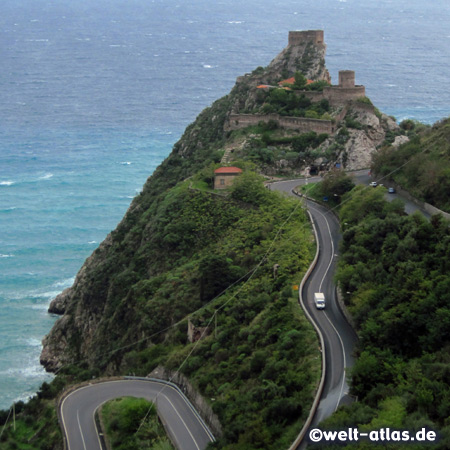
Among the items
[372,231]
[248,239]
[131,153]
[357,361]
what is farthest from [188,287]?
[131,153]

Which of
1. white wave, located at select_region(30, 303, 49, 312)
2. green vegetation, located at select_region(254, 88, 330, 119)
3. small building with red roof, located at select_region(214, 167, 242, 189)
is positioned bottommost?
white wave, located at select_region(30, 303, 49, 312)

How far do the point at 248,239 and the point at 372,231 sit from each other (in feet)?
43.4

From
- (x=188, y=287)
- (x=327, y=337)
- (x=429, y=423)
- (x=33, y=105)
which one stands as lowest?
(x=33, y=105)

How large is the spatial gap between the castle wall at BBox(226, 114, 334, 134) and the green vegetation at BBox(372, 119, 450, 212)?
10.3 meters

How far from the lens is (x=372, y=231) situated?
50406 mm

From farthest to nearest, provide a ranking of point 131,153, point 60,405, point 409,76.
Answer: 1. point 409,76
2. point 131,153
3. point 60,405

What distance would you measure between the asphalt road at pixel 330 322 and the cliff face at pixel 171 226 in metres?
8.82

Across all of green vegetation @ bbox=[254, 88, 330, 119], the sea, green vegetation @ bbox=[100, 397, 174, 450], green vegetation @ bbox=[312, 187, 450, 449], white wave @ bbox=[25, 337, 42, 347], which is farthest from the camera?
green vegetation @ bbox=[254, 88, 330, 119]

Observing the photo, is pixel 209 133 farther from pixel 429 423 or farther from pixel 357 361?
pixel 429 423

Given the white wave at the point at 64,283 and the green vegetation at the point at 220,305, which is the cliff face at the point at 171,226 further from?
the white wave at the point at 64,283

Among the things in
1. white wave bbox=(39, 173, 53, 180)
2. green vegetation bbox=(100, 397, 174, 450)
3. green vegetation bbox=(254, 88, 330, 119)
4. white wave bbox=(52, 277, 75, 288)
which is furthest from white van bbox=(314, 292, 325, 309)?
white wave bbox=(39, 173, 53, 180)

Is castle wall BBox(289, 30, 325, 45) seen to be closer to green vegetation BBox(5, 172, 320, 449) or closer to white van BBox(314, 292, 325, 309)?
green vegetation BBox(5, 172, 320, 449)

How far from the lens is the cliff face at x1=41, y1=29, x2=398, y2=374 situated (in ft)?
202

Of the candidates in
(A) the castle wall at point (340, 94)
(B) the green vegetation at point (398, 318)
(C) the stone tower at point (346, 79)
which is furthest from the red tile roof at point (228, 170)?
(B) the green vegetation at point (398, 318)
